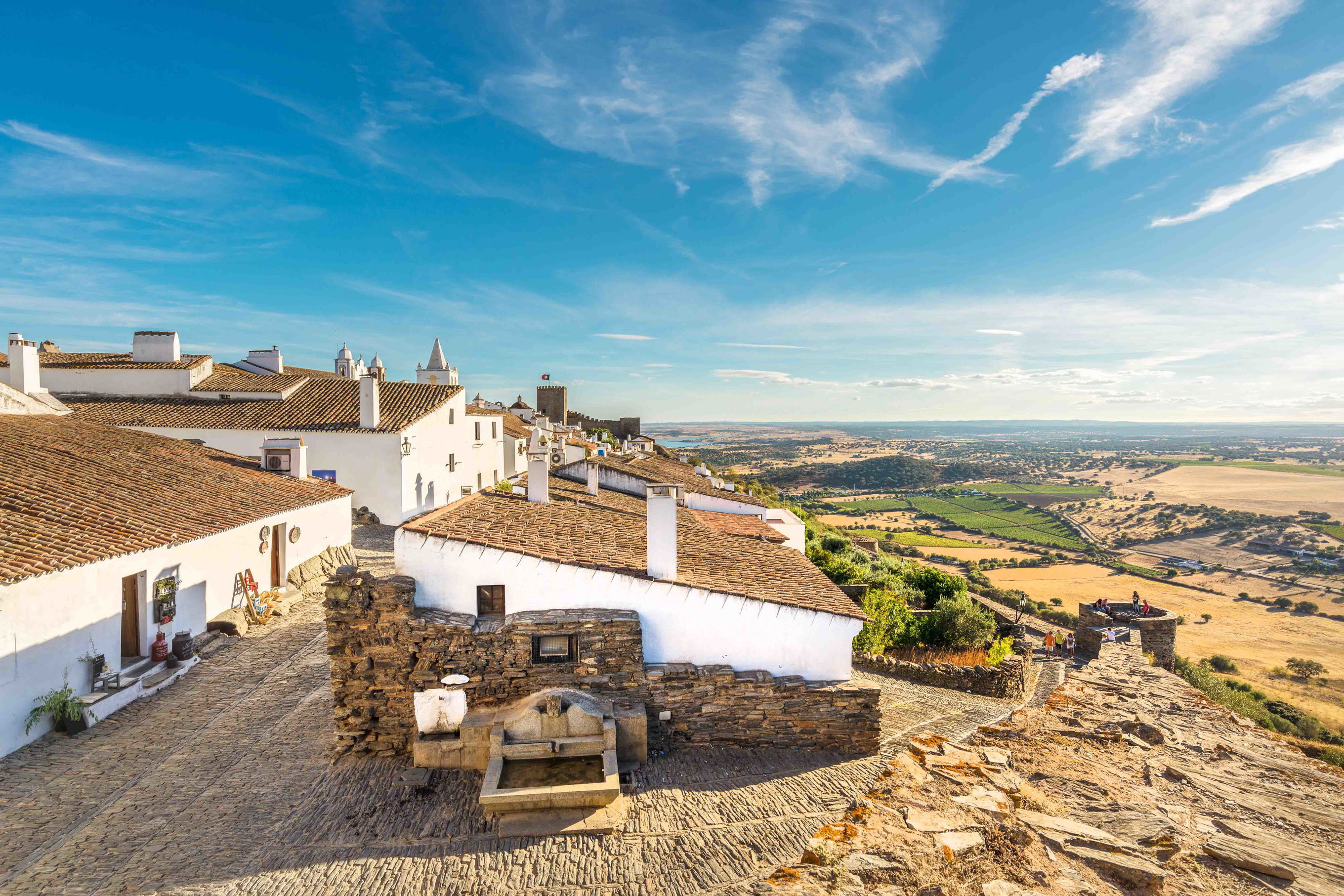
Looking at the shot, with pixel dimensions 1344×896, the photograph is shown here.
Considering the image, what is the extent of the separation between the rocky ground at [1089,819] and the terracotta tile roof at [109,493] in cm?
1196

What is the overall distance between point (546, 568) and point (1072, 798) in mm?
6963

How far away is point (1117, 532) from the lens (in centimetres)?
7762

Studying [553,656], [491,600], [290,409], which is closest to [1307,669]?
[553,656]

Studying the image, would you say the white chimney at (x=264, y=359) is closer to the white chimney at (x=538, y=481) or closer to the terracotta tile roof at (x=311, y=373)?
the terracotta tile roof at (x=311, y=373)

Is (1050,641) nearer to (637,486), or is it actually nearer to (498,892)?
(637,486)

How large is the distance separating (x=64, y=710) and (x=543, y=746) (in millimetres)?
8187

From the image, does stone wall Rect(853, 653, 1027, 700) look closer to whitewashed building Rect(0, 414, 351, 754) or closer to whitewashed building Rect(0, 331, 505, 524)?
whitewashed building Rect(0, 414, 351, 754)

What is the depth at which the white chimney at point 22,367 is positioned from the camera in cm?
2327

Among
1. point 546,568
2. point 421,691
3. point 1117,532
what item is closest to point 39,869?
point 421,691

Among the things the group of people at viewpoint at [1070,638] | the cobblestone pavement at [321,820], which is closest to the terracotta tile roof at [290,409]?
the cobblestone pavement at [321,820]

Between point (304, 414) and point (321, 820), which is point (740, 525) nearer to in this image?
point (321, 820)

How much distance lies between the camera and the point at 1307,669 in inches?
1201

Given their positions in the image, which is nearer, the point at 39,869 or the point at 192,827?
the point at 39,869

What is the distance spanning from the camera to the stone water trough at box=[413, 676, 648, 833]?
741 centimetres
